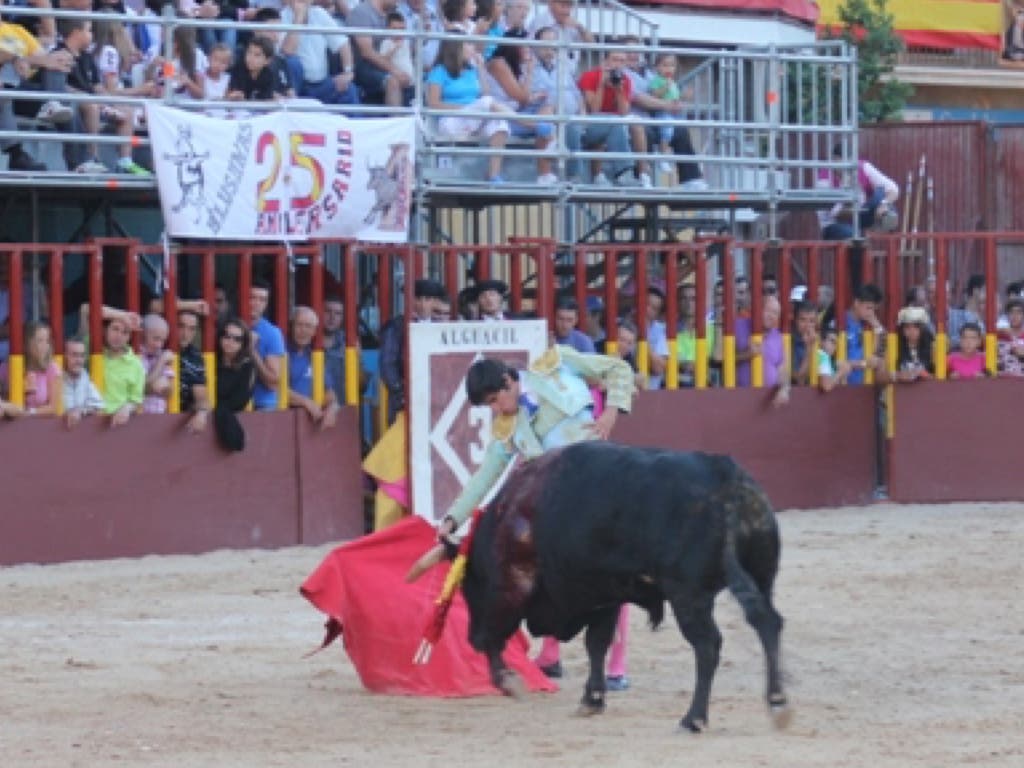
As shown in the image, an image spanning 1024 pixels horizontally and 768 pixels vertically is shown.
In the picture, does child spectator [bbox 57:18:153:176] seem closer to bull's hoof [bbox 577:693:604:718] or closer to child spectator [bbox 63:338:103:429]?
child spectator [bbox 63:338:103:429]

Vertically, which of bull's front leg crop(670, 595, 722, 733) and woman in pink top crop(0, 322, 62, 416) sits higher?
woman in pink top crop(0, 322, 62, 416)

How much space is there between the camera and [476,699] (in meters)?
A: 9.74

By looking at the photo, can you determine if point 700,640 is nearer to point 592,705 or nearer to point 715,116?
point 592,705

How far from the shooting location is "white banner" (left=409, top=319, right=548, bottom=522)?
14.4m

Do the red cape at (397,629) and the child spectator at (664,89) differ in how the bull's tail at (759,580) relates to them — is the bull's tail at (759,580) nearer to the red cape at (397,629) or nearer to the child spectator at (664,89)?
the red cape at (397,629)

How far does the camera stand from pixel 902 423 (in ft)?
57.3

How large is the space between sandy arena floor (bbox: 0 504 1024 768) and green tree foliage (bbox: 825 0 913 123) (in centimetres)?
1233

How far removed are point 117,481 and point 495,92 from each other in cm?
400

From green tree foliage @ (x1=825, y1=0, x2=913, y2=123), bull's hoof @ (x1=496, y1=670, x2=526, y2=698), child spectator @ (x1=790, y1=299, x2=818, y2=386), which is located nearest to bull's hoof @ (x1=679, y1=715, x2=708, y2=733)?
bull's hoof @ (x1=496, y1=670, x2=526, y2=698)

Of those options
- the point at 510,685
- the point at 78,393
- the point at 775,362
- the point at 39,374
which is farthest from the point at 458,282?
the point at 510,685

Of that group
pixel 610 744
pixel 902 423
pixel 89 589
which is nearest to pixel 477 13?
pixel 902 423

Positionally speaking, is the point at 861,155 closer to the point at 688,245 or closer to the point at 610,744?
the point at 688,245

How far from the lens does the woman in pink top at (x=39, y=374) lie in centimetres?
1341

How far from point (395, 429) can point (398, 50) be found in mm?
2647
